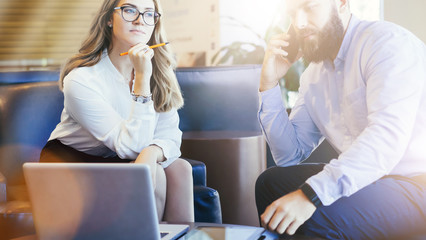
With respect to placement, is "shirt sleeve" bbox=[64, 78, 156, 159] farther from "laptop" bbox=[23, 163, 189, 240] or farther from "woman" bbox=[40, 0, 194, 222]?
"laptop" bbox=[23, 163, 189, 240]

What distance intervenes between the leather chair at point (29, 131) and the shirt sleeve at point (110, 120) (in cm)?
23

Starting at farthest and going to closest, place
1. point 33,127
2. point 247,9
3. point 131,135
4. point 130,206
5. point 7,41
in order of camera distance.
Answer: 1. point 247,9
2. point 7,41
3. point 33,127
4. point 131,135
5. point 130,206

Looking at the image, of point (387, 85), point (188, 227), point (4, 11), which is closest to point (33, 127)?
point (4, 11)

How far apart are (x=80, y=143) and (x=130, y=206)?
1.78 feet

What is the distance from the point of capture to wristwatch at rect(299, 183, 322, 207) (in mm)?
721

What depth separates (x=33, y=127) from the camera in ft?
4.26

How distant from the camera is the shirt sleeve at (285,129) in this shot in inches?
39.3

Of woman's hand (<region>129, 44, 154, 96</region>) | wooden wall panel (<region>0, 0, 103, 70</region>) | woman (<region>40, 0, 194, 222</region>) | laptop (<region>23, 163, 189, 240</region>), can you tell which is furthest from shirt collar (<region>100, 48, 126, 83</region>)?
laptop (<region>23, 163, 189, 240</region>)

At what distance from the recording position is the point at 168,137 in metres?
1.16

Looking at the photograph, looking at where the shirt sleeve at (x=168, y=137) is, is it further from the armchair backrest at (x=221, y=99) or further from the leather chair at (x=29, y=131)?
the armchair backrest at (x=221, y=99)

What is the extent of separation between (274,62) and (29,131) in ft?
2.29

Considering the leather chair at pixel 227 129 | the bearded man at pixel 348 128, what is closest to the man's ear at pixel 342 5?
the bearded man at pixel 348 128

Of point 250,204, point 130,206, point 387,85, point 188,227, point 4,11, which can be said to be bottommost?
point 250,204

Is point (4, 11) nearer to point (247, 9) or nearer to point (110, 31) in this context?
point (110, 31)
